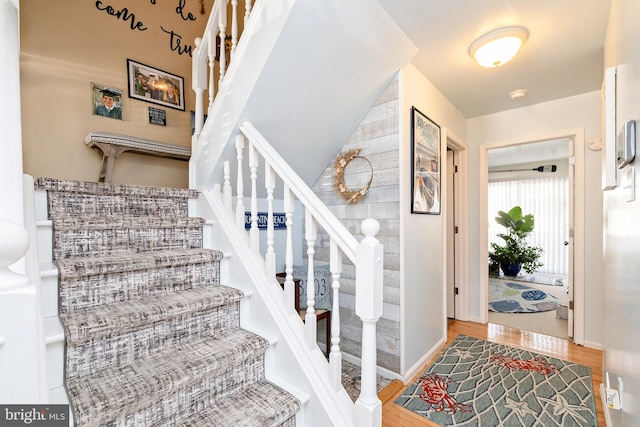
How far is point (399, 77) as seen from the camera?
215cm

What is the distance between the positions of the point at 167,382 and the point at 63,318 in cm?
47

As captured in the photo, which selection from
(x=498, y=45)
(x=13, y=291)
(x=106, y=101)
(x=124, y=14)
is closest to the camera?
(x=13, y=291)

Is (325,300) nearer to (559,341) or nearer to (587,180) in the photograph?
(559,341)

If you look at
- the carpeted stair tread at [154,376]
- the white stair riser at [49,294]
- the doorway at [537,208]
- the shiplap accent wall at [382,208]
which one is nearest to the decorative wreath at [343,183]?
the shiplap accent wall at [382,208]

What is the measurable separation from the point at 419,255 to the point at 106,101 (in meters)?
2.91

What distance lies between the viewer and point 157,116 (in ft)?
8.94

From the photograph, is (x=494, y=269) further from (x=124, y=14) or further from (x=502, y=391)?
(x=124, y=14)

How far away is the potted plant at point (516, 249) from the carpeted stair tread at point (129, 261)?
603 cm

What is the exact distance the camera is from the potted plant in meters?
5.73

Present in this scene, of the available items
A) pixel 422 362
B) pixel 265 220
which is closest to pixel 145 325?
pixel 265 220

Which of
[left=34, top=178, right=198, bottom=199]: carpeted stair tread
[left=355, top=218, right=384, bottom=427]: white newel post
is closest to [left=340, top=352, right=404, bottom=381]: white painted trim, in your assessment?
[left=355, top=218, right=384, bottom=427]: white newel post

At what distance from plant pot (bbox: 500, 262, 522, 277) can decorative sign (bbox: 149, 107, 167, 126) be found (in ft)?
20.8

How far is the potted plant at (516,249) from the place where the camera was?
18.8 feet

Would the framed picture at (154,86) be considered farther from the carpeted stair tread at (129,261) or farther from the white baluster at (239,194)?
the carpeted stair tread at (129,261)
